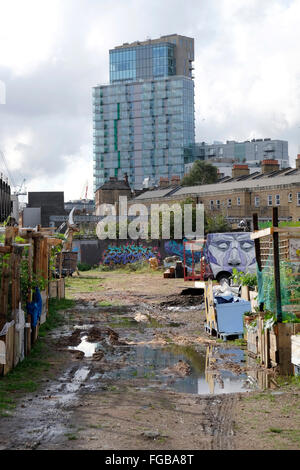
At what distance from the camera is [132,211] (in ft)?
284

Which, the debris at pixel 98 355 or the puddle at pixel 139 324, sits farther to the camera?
the puddle at pixel 139 324

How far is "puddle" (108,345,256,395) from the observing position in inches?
432

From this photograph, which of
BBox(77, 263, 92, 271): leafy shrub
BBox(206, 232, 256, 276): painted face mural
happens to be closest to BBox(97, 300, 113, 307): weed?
BBox(206, 232, 256, 276): painted face mural

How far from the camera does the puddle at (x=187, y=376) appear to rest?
432 inches

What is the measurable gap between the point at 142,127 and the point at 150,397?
503ft

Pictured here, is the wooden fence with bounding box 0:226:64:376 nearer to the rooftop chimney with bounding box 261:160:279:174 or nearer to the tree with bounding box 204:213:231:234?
the tree with bounding box 204:213:231:234

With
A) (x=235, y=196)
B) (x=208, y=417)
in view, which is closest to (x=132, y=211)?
(x=235, y=196)

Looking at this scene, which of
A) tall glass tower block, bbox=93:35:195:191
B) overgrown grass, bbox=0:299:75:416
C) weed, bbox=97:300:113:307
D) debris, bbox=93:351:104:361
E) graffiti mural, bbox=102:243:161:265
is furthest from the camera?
tall glass tower block, bbox=93:35:195:191

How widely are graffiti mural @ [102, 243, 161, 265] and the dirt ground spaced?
3127 cm

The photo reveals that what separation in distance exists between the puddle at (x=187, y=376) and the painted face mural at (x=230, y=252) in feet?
52.9

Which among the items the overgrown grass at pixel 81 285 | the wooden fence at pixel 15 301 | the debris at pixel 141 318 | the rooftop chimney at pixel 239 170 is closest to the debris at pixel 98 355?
the wooden fence at pixel 15 301

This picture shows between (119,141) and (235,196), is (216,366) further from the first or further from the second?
(119,141)

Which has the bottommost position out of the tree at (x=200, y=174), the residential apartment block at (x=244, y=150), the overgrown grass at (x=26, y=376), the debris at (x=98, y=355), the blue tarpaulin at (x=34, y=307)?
the debris at (x=98, y=355)

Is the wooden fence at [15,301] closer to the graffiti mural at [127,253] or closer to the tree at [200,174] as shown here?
the graffiti mural at [127,253]
